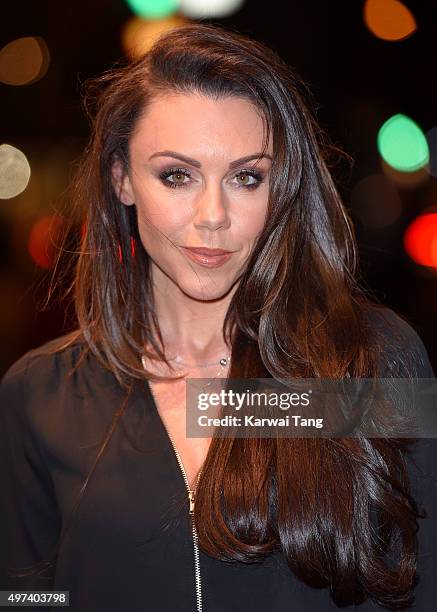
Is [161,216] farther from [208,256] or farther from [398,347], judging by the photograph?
[398,347]

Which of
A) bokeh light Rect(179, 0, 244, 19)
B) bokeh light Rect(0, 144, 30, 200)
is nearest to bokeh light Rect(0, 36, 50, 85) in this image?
bokeh light Rect(0, 144, 30, 200)

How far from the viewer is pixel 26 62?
2.79 m

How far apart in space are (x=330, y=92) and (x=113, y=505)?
67.2 inches

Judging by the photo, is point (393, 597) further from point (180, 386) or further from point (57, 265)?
point (57, 265)

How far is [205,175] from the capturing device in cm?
145

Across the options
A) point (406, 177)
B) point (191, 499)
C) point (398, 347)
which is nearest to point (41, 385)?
point (191, 499)

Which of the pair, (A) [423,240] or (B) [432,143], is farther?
(A) [423,240]

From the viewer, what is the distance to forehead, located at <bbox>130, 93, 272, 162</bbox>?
1434mm

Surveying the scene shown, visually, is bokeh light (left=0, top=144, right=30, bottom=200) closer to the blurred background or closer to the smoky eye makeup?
the blurred background

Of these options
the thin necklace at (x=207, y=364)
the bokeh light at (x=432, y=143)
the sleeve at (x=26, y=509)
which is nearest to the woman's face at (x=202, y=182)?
the thin necklace at (x=207, y=364)

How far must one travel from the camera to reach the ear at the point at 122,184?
5.26ft

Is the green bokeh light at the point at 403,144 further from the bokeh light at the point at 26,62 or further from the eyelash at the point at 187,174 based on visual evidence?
the eyelash at the point at 187,174

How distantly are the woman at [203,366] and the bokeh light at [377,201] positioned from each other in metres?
1.36

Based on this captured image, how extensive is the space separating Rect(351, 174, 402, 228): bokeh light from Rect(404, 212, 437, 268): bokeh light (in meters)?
0.07
